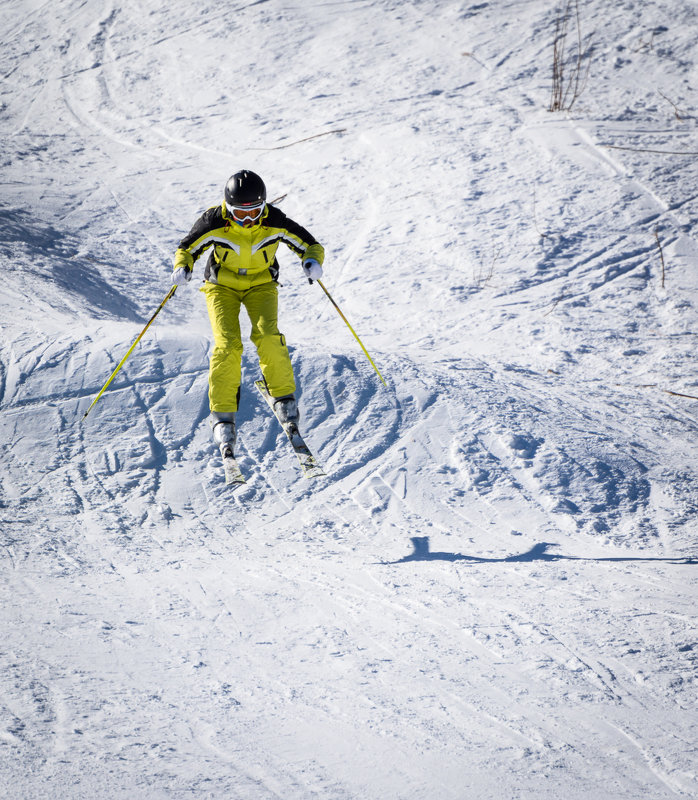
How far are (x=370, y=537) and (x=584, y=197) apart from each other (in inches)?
Result: 257

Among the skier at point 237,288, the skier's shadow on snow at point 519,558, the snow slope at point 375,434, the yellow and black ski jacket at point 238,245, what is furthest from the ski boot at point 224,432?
the skier's shadow on snow at point 519,558

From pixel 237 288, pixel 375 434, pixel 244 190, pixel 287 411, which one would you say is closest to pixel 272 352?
pixel 287 411

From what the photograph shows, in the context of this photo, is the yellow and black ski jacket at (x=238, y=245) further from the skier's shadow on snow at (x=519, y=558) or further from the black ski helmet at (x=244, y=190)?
the skier's shadow on snow at (x=519, y=558)

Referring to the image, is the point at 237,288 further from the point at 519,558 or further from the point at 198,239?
the point at 519,558

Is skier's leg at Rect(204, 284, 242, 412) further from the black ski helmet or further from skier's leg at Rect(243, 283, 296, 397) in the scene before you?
the black ski helmet

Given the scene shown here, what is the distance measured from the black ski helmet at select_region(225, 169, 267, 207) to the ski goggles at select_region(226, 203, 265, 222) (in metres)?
0.03

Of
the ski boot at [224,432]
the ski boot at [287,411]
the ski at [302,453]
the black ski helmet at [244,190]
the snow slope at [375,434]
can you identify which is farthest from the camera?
the ski boot at [287,411]

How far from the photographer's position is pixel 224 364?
459 centimetres

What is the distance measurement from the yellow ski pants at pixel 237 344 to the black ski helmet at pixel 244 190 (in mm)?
693

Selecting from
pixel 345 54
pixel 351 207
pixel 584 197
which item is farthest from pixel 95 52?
pixel 584 197

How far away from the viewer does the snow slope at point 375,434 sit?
2926mm

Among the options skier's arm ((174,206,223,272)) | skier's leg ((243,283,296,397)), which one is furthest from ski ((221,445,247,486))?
skier's arm ((174,206,223,272))

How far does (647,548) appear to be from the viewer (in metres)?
4.73

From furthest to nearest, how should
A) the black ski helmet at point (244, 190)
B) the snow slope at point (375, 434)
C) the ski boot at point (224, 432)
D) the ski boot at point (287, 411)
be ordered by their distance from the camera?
the ski boot at point (287, 411)
the ski boot at point (224, 432)
the black ski helmet at point (244, 190)
the snow slope at point (375, 434)
